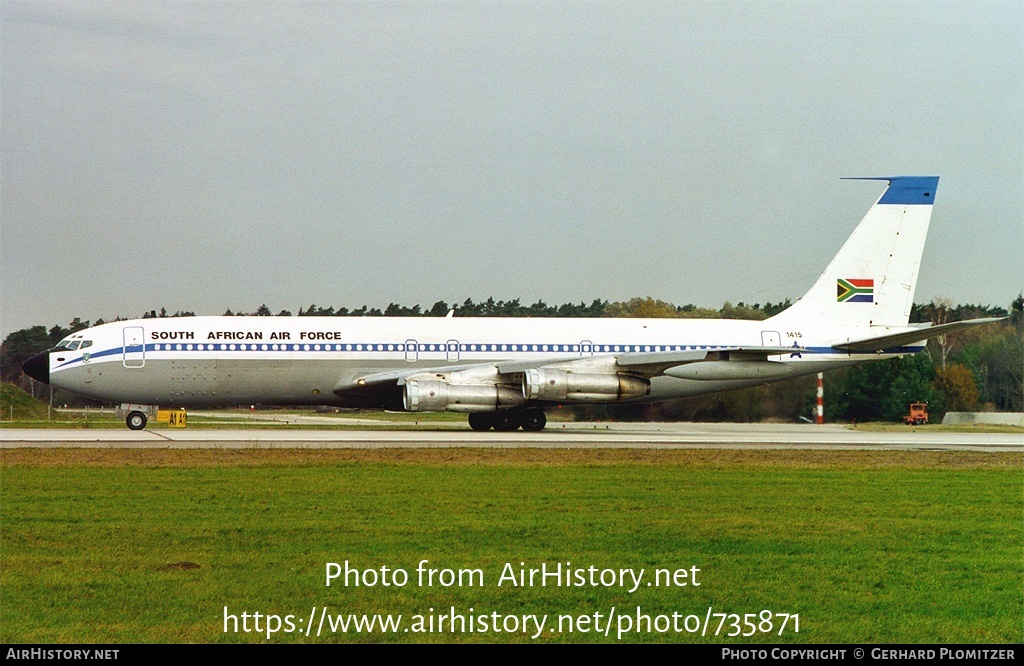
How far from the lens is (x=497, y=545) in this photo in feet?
41.7

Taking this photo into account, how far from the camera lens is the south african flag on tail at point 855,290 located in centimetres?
3944

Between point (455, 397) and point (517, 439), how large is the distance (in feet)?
11.1

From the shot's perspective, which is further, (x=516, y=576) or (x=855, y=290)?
(x=855, y=290)

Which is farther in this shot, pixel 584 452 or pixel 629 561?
pixel 584 452

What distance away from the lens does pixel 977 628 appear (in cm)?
962

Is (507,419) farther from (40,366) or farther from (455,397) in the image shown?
(40,366)

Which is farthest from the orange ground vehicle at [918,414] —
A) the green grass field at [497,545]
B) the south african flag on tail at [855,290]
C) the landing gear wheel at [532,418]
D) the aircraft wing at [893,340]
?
the green grass field at [497,545]

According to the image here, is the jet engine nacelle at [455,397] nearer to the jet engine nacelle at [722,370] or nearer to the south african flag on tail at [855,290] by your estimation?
the jet engine nacelle at [722,370]

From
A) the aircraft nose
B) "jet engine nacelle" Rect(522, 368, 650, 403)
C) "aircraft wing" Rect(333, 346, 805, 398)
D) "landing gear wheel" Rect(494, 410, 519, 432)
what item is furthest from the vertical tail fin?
the aircraft nose

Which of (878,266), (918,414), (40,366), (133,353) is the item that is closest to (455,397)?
(133,353)

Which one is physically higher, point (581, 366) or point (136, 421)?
point (581, 366)
